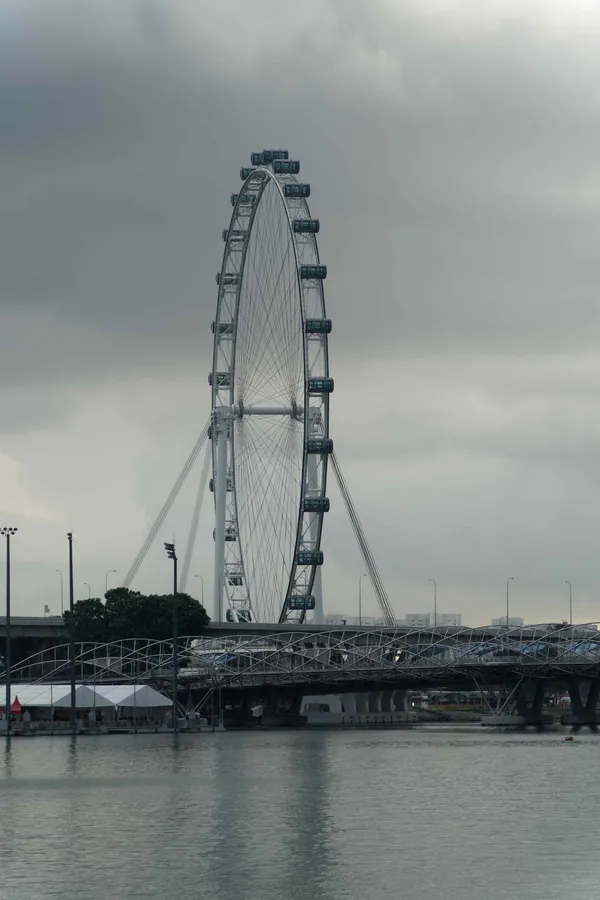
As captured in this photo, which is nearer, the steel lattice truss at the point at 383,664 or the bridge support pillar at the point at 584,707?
the steel lattice truss at the point at 383,664

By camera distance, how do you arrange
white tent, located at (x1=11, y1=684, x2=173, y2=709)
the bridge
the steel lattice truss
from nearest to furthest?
white tent, located at (x1=11, y1=684, x2=173, y2=709) < the steel lattice truss < the bridge

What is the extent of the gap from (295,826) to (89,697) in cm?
8987

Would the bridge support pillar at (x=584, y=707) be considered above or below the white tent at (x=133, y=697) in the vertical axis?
below

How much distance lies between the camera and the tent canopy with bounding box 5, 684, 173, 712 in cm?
15438

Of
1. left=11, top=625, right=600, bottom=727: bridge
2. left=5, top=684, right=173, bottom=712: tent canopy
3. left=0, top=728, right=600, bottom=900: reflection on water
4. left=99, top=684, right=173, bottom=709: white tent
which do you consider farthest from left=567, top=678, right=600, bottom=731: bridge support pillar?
left=0, top=728, right=600, bottom=900: reflection on water

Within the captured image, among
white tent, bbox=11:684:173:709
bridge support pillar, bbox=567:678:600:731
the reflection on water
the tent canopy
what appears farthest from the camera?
bridge support pillar, bbox=567:678:600:731

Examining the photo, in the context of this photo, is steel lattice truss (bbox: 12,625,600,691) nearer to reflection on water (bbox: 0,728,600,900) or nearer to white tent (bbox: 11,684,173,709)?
white tent (bbox: 11,684,173,709)

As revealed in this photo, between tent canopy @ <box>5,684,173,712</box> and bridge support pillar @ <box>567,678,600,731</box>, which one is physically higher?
tent canopy @ <box>5,684,173,712</box>

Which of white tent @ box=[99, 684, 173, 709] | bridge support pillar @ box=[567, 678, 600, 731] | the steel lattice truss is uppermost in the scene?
the steel lattice truss

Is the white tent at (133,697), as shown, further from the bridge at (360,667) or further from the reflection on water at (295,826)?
the reflection on water at (295,826)

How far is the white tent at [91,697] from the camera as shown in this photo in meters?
155

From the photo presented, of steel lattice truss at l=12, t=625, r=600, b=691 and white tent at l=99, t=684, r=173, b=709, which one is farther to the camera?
steel lattice truss at l=12, t=625, r=600, b=691

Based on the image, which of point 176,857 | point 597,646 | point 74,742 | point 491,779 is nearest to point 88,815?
point 176,857

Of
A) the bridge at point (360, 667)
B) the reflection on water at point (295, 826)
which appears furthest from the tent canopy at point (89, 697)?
the reflection on water at point (295, 826)
